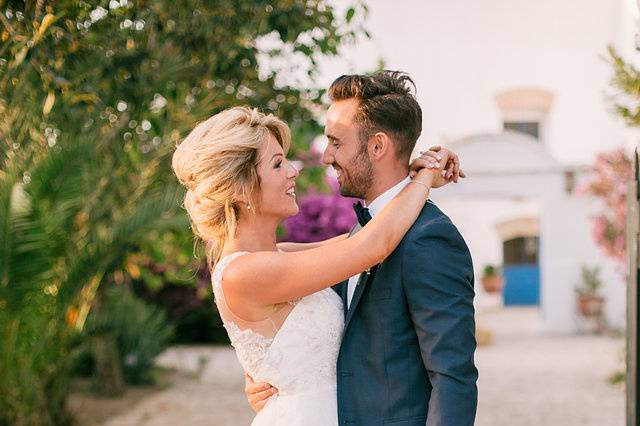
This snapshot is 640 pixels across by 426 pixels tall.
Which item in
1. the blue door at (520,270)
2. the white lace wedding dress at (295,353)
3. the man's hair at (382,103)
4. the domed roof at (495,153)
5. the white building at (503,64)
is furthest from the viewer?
the blue door at (520,270)

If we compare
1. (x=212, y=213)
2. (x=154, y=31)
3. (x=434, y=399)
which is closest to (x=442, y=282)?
(x=434, y=399)

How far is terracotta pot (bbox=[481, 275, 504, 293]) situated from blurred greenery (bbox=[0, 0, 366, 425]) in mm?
16161

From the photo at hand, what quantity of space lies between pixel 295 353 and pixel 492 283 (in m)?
21.4

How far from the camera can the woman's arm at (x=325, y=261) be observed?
272 cm

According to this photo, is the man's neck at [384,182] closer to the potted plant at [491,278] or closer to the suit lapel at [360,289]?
the suit lapel at [360,289]

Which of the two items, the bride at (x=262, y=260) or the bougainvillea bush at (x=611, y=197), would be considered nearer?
the bride at (x=262, y=260)

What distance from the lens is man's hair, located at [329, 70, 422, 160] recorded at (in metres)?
2.88

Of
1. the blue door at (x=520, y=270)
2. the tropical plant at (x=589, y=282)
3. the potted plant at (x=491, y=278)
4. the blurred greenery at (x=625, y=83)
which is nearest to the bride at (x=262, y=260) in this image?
the blurred greenery at (x=625, y=83)

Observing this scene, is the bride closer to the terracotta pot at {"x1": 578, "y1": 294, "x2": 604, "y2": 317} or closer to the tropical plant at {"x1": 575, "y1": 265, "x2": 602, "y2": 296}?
the terracotta pot at {"x1": 578, "y1": 294, "x2": 604, "y2": 317}

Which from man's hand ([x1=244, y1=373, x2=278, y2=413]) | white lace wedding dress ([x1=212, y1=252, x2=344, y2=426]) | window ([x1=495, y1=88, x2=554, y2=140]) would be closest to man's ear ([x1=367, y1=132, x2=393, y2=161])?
white lace wedding dress ([x1=212, y1=252, x2=344, y2=426])

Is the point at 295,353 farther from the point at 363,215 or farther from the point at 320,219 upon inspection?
the point at 320,219

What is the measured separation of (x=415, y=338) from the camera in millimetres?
2734

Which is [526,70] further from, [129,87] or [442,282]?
[442,282]

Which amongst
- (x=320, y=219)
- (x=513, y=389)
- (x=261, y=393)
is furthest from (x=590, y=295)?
(x=261, y=393)
